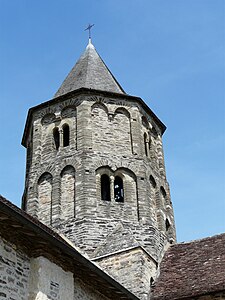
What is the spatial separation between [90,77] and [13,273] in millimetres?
11352

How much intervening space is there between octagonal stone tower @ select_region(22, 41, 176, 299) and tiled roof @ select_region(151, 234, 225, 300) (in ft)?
1.10

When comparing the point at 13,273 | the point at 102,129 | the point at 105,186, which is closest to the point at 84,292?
the point at 13,273

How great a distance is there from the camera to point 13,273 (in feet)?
24.5

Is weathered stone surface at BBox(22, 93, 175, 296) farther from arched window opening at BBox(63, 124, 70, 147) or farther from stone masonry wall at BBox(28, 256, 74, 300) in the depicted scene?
stone masonry wall at BBox(28, 256, 74, 300)

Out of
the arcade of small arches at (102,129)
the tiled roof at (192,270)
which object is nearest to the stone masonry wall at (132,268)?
the tiled roof at (192,270)

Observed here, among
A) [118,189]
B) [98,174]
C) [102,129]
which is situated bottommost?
[118,189]

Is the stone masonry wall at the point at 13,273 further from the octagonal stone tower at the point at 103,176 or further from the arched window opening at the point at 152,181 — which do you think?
the arched window opening at the point at 152,181

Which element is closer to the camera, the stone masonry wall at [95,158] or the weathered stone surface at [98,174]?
the weathered stone surface at [98,174]

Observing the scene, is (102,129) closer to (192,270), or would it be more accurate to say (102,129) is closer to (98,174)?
(98,174)

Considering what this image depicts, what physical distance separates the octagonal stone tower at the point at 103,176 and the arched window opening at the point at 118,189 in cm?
3

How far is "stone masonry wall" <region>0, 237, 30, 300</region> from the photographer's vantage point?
Result: 7.23m

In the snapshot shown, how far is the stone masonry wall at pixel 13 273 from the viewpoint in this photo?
7.23m

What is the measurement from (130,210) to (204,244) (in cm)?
231

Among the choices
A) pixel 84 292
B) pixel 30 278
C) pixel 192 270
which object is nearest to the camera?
pixel 30 278
